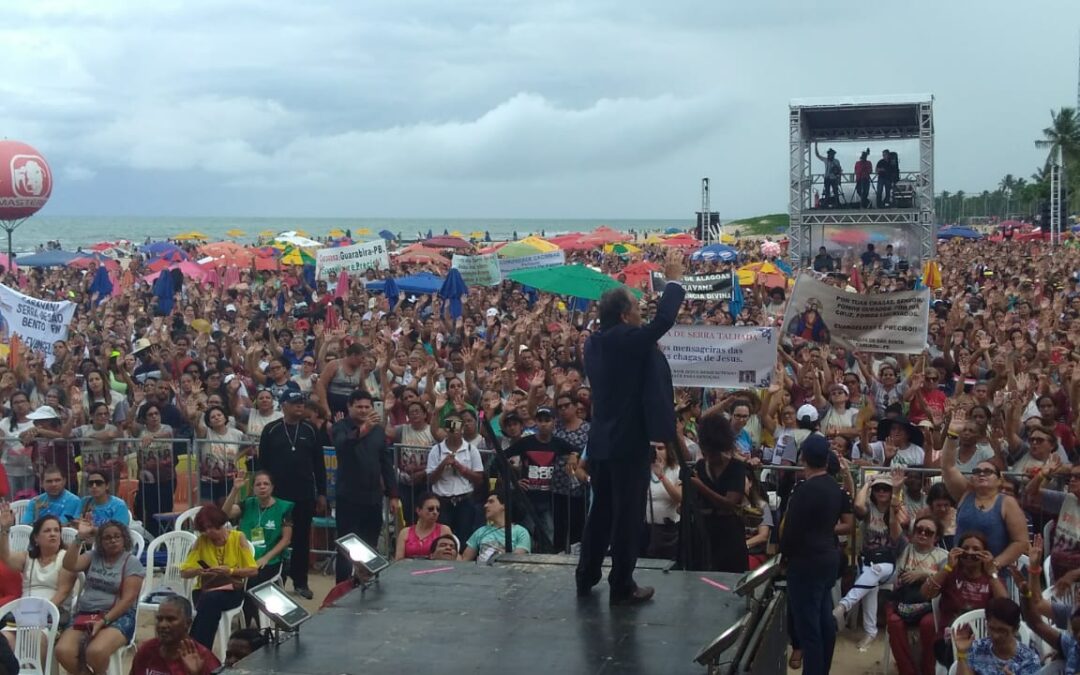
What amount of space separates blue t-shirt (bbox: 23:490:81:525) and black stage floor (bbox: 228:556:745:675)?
147 inches

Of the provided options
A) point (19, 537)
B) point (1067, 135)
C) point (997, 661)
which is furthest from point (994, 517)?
point (1067, 135)

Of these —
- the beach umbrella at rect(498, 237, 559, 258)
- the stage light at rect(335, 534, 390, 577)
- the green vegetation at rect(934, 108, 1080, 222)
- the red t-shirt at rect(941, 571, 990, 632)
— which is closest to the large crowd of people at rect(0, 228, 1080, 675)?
the red t-shirt at rect(941, 571, 990, 632)

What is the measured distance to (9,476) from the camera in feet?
35.0

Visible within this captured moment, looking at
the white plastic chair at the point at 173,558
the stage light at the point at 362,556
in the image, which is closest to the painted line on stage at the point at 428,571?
the stage light at the point at 362,556

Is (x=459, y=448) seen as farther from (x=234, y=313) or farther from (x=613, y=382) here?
(x=234, y=313)

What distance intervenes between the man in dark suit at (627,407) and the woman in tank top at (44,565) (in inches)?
167

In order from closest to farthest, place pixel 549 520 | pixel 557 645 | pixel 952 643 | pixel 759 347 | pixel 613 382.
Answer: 1. pixel 557 645
2. pixel 613 382
3. pixel 952 643
4. pixel 549 520
5. pixel 759 347

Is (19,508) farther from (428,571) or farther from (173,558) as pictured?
(428,571)

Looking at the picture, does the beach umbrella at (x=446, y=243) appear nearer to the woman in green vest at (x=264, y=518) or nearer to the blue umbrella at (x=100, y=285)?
the blue umbrella at (x=100, y=285)

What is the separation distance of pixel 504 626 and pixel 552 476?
12.3 feet

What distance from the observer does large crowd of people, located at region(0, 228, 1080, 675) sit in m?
6.96

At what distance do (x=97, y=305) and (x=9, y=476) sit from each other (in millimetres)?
14002

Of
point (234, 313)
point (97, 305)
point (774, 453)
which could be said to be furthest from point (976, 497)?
point (97, 305)

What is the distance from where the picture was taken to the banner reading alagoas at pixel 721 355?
10.0 m
